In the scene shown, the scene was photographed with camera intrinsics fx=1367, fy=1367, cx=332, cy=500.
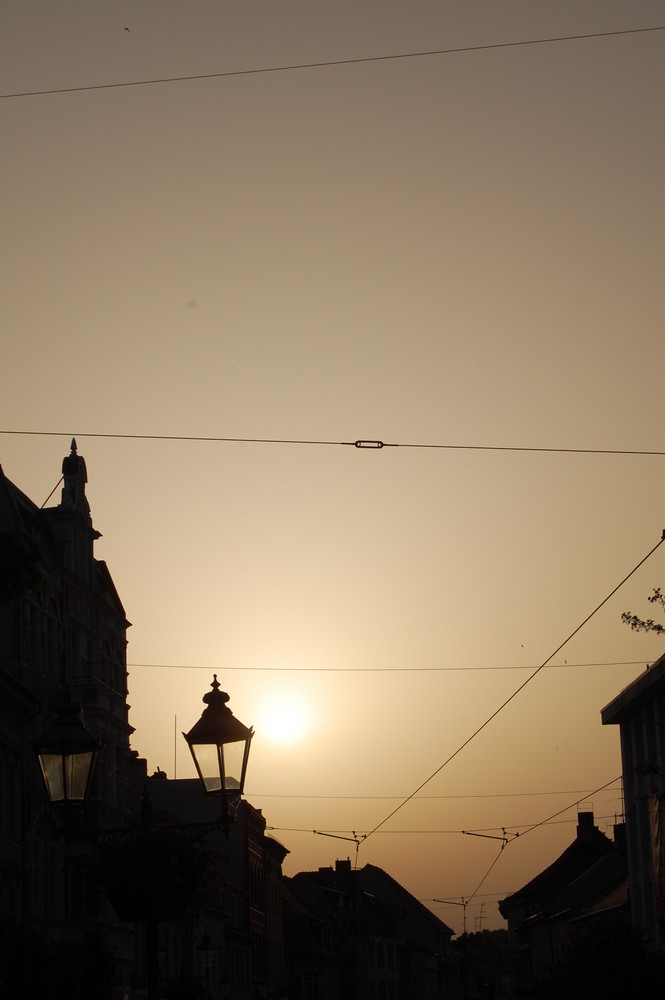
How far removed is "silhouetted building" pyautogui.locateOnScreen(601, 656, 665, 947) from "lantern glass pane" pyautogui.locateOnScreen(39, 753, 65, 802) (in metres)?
33.1

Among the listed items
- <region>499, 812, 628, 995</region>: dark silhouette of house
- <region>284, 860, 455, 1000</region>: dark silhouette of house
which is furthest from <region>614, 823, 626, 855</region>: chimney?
<region>284, 860, 455, 1000</region>: dark silhouette of house

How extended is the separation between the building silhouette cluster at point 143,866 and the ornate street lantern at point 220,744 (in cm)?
47

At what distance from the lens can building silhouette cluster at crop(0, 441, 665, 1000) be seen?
1409 cm

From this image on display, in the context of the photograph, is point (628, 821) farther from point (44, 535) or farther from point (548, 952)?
point (548, 952)

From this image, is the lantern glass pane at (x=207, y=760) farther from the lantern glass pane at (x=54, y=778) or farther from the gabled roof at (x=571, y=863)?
the gabled roof at (x=571, y=863)

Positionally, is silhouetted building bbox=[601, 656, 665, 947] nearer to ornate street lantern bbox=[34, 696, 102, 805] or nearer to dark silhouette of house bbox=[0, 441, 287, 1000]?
dark silhouette of house bbox=[0, 441, 287, 1000]

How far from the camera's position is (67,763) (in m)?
12.6

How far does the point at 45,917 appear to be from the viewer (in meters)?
37.4

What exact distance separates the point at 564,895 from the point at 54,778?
7520 cm

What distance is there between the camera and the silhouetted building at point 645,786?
4562 cm

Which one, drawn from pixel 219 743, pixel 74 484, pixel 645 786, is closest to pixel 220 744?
pixel 219 743

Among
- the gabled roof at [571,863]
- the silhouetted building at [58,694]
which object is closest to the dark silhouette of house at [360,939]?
the gabled roof at [571,863]

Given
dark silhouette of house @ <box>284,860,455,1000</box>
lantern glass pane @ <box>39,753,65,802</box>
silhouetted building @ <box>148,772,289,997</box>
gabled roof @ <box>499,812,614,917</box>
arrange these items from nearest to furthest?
lantern glass pane @ <box>39,753,65,802</box> < silhouetted building @ <box>148,772,289,997</box> < dark silhouette of house @ <box>284,860,455,1000</box> < gabled roof @ <box>499,812,614,917</box>

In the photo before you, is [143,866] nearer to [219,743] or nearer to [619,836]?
[219,743]
